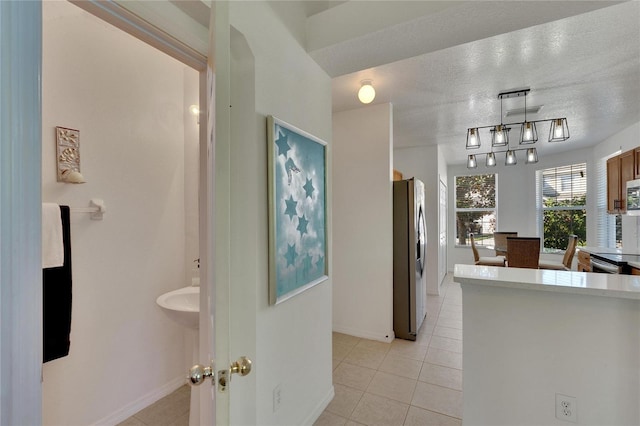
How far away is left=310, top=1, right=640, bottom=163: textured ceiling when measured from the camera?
153 cm

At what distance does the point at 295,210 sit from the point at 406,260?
6.29 ft

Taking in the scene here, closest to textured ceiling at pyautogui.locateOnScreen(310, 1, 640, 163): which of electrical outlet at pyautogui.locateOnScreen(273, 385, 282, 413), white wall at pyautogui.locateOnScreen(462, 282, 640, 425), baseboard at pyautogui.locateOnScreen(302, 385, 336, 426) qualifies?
white wall at pyautogui.locateOnScreen(462, 282, 640, 425)

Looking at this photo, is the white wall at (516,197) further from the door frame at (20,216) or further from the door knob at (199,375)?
the door frame at (20,216)

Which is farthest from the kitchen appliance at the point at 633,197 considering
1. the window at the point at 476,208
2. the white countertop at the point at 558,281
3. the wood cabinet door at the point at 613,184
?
the window at the point at 476,208

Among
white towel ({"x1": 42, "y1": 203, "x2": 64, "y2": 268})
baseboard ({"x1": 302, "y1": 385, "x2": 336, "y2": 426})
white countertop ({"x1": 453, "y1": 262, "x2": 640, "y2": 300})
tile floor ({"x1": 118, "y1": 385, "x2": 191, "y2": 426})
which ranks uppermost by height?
white towel ({"x1": 42, "y1": 203, "x2": 64, "y2": 268})

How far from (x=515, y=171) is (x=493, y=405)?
6.05m

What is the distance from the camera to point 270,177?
1477mm

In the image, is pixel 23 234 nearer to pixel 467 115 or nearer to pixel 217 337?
pixel 217 337

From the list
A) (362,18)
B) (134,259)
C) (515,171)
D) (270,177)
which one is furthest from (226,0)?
(515,171)

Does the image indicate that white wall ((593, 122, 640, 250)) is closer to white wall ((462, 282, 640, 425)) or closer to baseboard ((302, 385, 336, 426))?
white wall ((462, 282, 640, 425))

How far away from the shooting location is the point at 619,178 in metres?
3.82

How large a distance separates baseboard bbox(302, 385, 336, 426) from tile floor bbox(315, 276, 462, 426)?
28 mm

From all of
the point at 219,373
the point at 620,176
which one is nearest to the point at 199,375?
the point at 219,373

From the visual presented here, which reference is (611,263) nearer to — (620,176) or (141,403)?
(620,176)
